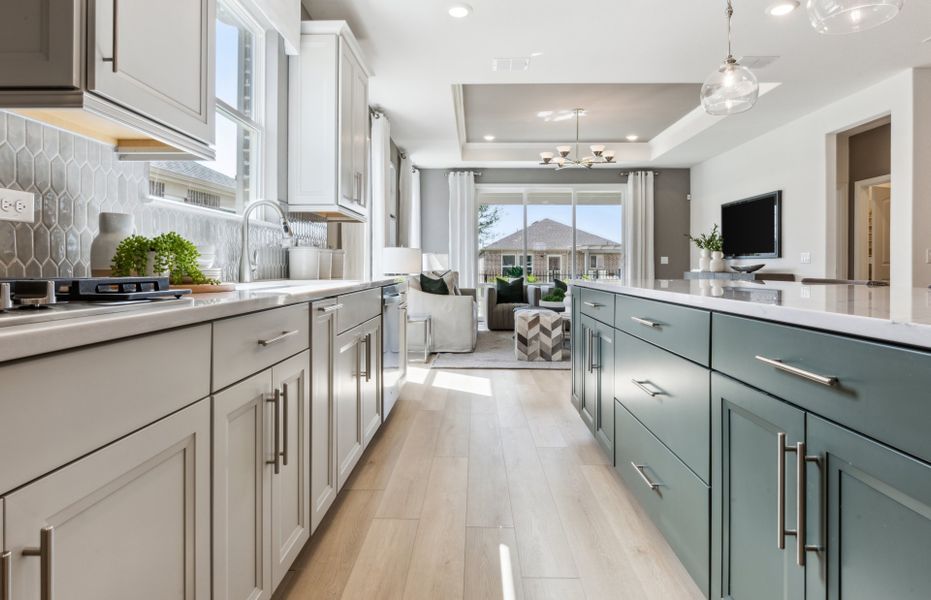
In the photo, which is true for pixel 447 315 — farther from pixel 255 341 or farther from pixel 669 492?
pixel 255 341

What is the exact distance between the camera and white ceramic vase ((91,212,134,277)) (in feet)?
4.22

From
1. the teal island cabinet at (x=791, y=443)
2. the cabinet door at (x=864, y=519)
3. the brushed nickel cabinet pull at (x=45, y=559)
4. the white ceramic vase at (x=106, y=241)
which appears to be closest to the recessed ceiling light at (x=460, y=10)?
the teal island cabinet at (x=791, y=443)

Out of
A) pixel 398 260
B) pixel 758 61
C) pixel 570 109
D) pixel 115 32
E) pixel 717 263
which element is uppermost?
pixel 570 109

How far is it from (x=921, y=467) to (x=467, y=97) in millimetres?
5587

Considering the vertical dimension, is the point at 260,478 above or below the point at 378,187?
below

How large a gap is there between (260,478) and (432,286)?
176 inches

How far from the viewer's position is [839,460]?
779mm

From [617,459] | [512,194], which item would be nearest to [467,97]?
[512,194]

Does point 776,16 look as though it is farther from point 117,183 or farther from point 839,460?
point 117,183

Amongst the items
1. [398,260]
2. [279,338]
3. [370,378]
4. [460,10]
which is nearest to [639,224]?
[398,260]

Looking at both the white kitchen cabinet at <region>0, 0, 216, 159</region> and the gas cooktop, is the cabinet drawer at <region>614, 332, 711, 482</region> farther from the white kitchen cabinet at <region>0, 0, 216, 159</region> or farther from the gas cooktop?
the white kitchen cabinet at <region>0, 0, 216, 159</region>

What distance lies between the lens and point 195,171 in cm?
205

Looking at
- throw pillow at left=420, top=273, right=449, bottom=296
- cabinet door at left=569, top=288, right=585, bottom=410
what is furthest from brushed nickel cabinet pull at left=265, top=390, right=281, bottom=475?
throw pillow at left=420, top=273, right=449, bottom=296

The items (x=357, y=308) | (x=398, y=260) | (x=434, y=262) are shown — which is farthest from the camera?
(x=434, y=262)
